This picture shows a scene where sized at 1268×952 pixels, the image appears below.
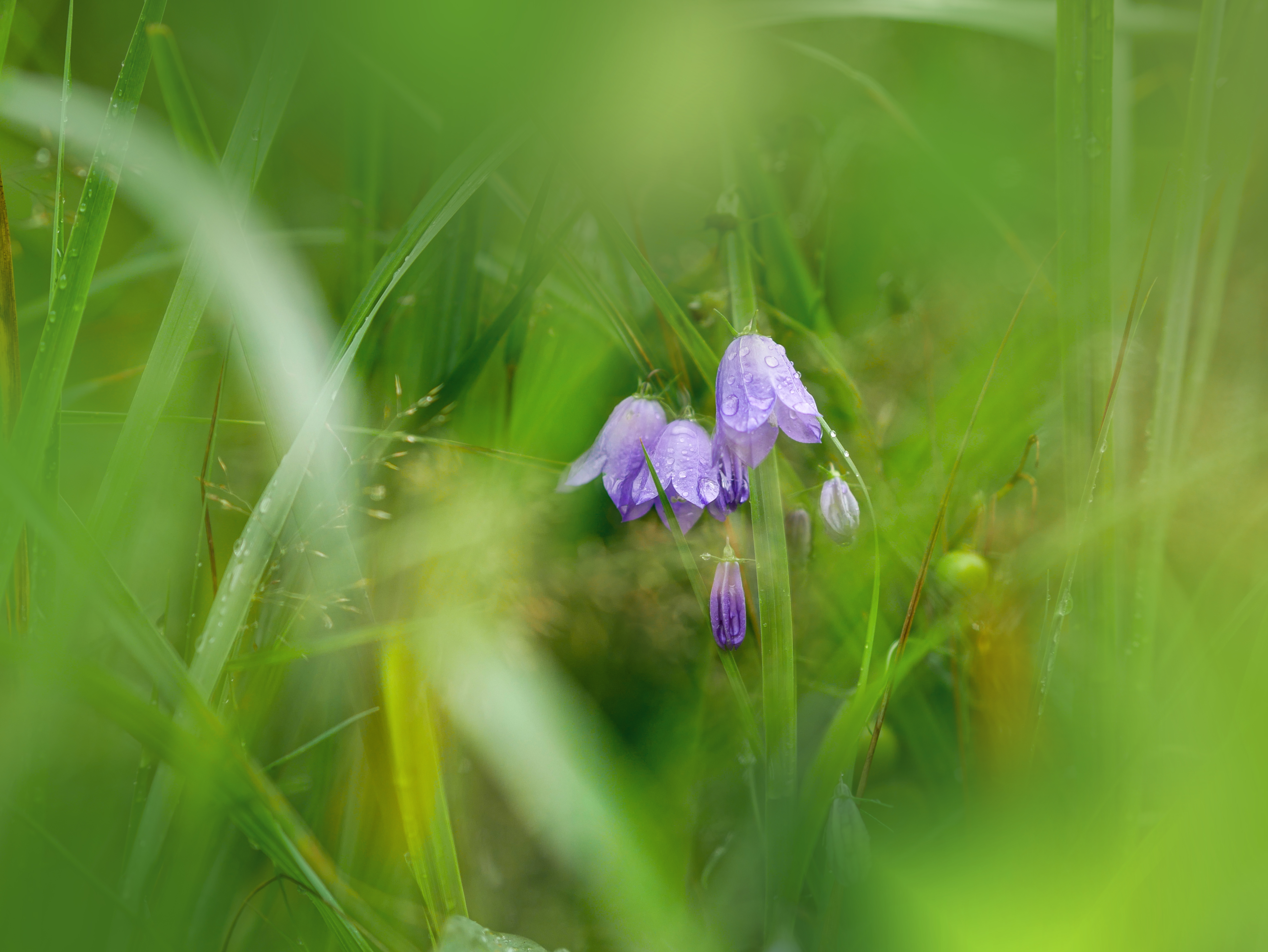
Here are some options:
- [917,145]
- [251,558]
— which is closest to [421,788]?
[251,558]

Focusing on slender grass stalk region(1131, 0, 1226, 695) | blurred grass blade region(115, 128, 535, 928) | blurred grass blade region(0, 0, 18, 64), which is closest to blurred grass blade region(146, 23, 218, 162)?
blurred grass blade region(0, 0, 18, 64)

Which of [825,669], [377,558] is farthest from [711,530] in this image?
[377,558]

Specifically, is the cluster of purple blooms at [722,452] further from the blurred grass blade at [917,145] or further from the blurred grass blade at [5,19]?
the blurred grass blade at [5,19]

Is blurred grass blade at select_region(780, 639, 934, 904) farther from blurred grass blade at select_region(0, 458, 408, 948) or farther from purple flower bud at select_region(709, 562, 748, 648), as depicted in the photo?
blurred grass blade at select_region(0, 458, 408, 948)

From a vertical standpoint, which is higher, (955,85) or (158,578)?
(955,85)

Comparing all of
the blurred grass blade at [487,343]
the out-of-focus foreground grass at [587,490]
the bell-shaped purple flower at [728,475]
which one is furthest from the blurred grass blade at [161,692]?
the bell-shaped purple flower at [728,475]

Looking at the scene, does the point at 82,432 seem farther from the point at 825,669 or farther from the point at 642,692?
the point at 825,669
